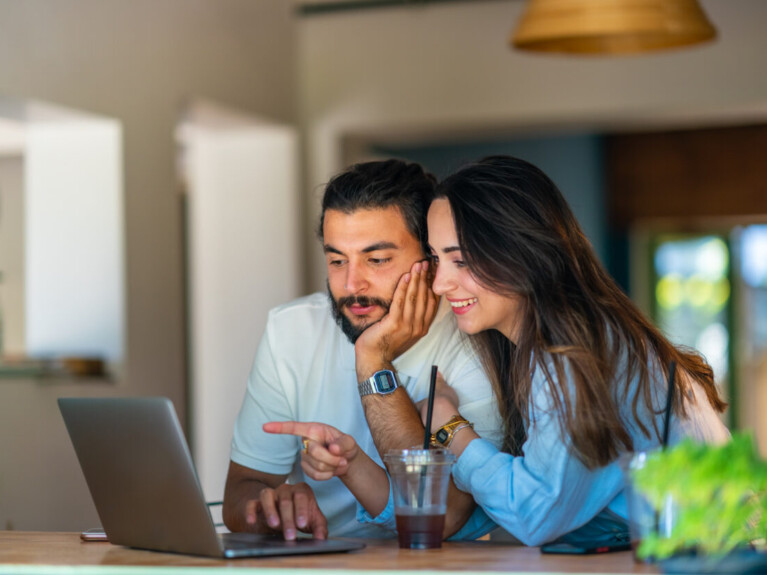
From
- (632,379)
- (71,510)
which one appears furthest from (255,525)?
(71,510)

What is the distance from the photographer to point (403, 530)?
6.70 feet

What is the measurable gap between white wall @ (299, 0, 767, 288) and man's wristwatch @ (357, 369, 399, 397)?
10.00 ft

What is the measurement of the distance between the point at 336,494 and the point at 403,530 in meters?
0.70

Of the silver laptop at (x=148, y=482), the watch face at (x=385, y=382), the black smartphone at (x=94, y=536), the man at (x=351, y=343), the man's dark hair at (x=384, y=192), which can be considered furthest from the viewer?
the man's dark hair at (x=384, y=192)

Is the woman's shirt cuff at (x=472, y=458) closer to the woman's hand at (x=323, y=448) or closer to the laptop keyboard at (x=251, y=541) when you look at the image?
the woman's hand at (x=323, y=448)

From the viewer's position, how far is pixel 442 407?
2.33 m

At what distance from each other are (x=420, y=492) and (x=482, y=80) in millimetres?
3611

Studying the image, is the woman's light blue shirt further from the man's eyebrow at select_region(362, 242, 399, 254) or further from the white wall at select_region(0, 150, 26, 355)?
the white wall at select_region(0, 150, 26, 355)

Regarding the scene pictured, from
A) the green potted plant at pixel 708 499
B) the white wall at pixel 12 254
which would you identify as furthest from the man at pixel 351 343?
the white wall at pixel 12 254

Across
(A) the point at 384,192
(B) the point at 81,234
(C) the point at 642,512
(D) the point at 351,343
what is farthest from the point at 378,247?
(B) the point at 81,234

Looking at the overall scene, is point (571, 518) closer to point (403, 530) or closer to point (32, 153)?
point (403, 530)

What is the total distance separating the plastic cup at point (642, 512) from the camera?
171 centimetres

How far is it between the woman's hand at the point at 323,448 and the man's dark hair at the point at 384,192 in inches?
29.1

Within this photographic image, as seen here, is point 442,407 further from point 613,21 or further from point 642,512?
point 613,21
